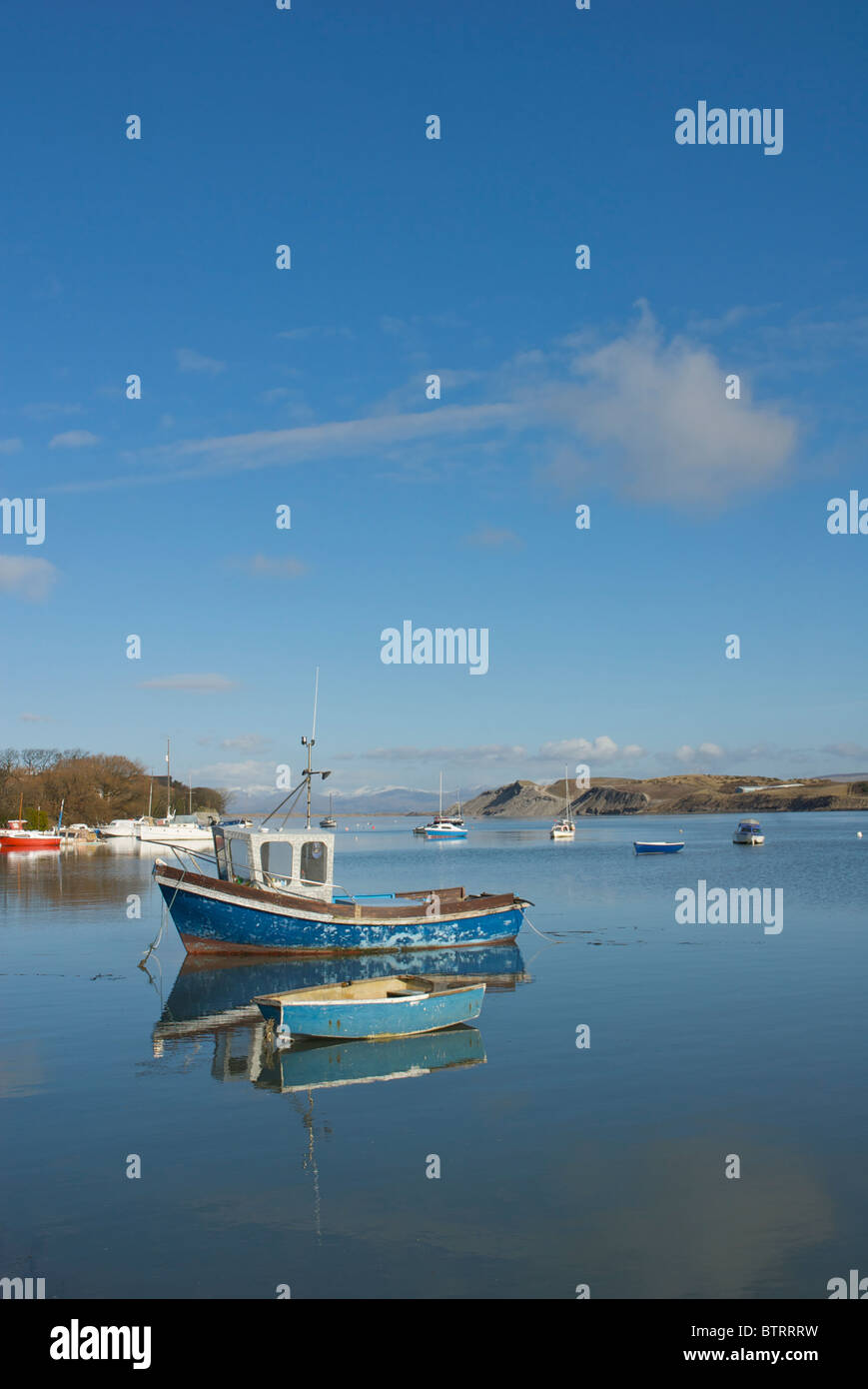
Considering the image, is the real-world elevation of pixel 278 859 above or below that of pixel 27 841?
above

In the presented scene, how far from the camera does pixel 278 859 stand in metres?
37.9

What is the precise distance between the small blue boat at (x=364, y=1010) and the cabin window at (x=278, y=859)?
42.8 feet

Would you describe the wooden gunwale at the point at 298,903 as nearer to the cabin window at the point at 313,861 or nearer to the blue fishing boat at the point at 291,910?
the blue fishing boat at the point at 291,910

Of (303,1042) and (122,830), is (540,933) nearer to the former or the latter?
(303,1042)

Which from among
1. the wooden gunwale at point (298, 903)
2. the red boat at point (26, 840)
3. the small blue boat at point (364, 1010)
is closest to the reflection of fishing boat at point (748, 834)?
the red boat at point (26, 840)

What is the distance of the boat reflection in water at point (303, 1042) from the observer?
71.5 feet

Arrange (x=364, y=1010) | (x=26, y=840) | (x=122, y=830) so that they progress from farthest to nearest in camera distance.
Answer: (x=122, y=830)
(x=26, y=840)
(x=364, y=1010)

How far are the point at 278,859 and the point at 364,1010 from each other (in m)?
15.1

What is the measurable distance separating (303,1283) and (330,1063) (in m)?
10.2

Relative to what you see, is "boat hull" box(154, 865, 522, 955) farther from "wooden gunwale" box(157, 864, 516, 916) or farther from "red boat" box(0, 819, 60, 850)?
"red boat" box(0, 819, 60, 850)

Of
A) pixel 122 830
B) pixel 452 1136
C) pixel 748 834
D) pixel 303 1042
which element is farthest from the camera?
pixel 122 830

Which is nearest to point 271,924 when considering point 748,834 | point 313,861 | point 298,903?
point 298,903
